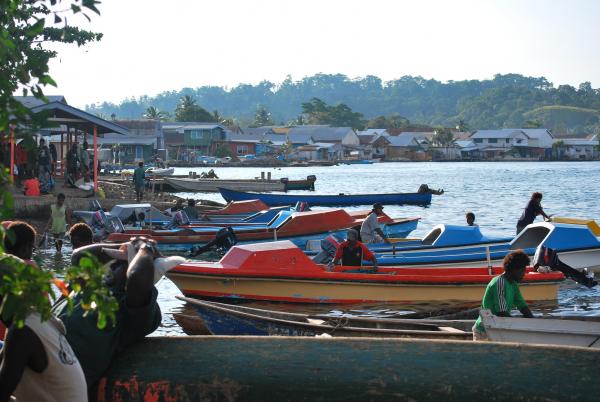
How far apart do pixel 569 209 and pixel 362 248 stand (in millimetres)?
37285

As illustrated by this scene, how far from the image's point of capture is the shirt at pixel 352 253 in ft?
50.7

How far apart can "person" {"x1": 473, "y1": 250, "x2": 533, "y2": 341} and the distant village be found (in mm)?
95721

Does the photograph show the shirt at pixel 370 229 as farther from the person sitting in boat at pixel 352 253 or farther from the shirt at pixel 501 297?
the shirt at pixel 501 297

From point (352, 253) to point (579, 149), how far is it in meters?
150

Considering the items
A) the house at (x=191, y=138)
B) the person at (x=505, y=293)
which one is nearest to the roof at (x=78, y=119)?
the person at (x=505, y=293)

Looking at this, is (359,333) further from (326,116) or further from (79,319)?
(326,116)

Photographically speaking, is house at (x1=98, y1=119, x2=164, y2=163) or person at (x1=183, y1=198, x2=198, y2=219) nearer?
person at (x1=183, y1=198, x2=198, y2=219)

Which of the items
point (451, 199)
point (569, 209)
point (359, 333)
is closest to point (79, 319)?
point (359, 333)

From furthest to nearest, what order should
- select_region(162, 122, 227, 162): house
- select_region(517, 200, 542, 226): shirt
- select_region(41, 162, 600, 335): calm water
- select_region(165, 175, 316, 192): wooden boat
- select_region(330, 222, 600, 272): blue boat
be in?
select_region(162, 122, 227, 162): house, select_region(165, 175, 316, 192): wooden boat, select_region(517, 200, 542, 226): shirt, select_region(330, 222, 600, 272): blue boat, select_region(41, 162, 600, 335): calm water

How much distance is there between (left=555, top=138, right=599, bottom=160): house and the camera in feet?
511

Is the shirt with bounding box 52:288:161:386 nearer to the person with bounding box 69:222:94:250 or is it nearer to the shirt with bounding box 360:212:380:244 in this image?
the person with bounding box 69:222:94:250

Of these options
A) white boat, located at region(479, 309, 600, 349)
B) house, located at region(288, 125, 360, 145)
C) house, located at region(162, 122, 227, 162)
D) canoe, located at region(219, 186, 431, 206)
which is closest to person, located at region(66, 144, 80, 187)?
canoe, located at region(219, 186, 431, 206)

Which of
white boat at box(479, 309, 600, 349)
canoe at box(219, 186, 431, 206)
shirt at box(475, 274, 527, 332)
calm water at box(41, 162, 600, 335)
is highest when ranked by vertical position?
shirt at box(475, 274, 527, 332)

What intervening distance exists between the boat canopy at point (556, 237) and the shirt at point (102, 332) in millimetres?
13181
